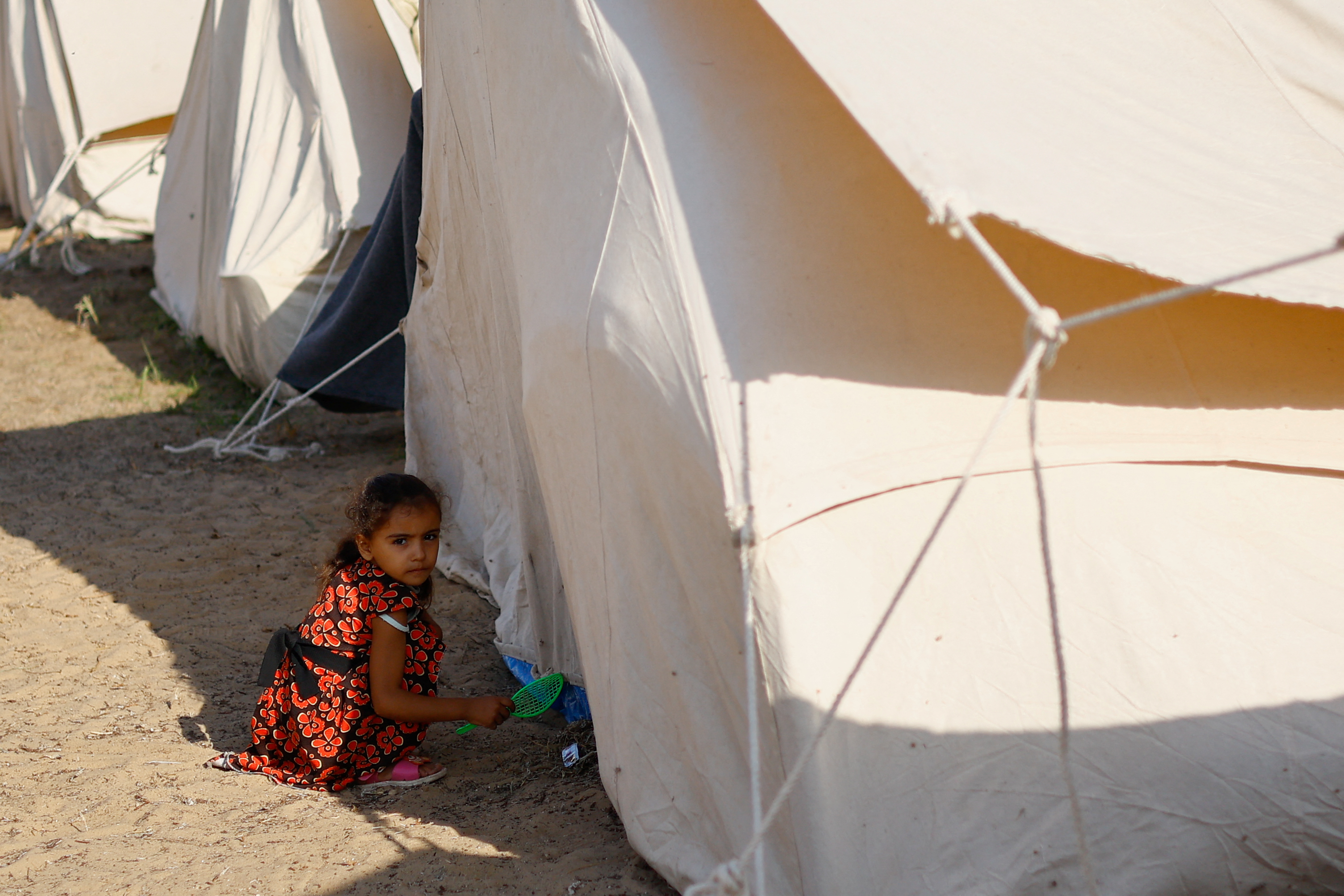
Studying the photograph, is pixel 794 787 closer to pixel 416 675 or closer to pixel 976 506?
pixel 976 506

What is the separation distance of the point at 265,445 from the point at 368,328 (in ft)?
3.98

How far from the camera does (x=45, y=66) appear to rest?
7.67m

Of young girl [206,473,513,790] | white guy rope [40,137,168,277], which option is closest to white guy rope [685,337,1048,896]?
young girl [206,473,513,790]

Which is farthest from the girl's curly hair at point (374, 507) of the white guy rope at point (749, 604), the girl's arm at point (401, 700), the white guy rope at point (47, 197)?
the white guy rope at point (47, 197)

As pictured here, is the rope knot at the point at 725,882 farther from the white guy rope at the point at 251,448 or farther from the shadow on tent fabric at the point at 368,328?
the white guy rope at the point at 251,448

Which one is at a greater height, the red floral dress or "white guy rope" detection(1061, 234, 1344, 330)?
"white guy rope" detection(1061, 234, 1344, 330)

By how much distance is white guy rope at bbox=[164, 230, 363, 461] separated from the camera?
476cm

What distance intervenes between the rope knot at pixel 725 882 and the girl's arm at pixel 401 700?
38.7 inches

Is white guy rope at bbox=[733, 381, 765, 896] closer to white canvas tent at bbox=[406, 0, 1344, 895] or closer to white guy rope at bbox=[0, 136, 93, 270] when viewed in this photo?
white canvas tent at bbox=[406, 0, 1344, 895]

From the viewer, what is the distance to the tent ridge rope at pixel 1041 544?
1.27m

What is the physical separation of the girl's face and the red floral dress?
0.04 m

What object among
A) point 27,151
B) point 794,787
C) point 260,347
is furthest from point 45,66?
point 794,787

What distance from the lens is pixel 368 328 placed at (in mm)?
4145

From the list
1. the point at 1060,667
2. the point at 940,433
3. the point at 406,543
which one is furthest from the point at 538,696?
the point at 1060,667
